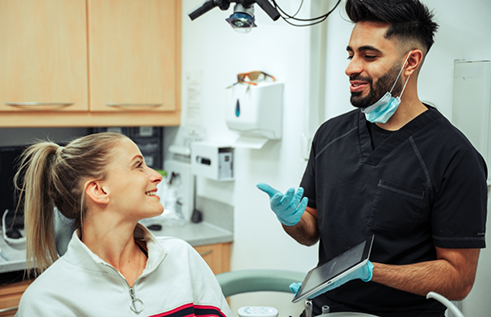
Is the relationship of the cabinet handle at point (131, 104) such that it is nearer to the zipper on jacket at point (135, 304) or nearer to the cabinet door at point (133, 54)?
the cabinet door at point (133, 54)

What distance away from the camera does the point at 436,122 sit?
1.29m

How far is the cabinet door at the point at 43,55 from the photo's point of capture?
6.91 feet

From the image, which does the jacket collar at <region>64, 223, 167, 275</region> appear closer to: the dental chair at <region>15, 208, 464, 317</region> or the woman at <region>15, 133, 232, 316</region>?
the woman at <region>15, 133, 232, 316</region>

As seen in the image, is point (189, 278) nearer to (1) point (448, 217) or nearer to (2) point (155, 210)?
(2) point (155, 210)

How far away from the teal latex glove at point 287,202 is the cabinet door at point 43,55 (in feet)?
4.67

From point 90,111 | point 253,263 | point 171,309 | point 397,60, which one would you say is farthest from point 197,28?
point 171,309

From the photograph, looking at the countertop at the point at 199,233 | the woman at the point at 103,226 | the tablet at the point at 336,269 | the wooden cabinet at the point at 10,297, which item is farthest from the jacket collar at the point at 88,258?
the countertop at the point at 199,233

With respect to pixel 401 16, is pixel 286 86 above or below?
below

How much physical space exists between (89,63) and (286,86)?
103 centimetres

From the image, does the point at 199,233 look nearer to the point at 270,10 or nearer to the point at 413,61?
the point at 270,10

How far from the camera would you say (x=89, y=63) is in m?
2.32

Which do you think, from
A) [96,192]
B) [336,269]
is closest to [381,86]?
[336,269]

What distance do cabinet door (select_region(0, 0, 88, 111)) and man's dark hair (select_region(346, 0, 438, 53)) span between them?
1508 mm

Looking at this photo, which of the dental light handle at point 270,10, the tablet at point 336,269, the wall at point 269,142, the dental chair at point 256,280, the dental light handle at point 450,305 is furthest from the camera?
the wall at point 269,142
